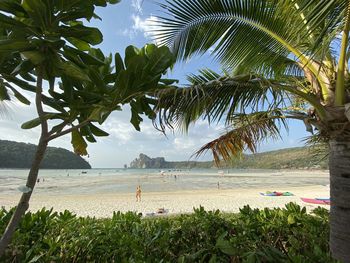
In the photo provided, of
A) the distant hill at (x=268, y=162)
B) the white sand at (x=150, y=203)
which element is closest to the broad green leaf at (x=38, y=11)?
the white sand at (x=150, y=203)

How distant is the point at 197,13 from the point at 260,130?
1.72 meters

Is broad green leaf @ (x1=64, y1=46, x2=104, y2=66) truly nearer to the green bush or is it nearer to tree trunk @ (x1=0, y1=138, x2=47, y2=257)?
tree trunk @ (x1=0, y1=138, x2=47, y2=257)

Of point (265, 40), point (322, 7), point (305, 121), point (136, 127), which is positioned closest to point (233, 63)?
point (265, 40)

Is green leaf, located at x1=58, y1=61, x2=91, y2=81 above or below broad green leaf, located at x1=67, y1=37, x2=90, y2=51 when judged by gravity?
below

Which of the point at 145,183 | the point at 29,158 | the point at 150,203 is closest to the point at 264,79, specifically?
the point at 150,203

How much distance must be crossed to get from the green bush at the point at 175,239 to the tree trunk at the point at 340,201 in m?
0.17

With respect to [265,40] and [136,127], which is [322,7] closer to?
[136,127]

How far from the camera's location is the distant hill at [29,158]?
72513 mm

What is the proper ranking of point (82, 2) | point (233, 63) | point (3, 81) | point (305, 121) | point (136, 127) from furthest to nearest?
point (233, 63)
point (305, 121)
point (136, 127)
point (3, 81)
point (82, 2)

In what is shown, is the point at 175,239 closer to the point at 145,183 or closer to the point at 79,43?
the point at 79,43

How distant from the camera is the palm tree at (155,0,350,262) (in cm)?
274

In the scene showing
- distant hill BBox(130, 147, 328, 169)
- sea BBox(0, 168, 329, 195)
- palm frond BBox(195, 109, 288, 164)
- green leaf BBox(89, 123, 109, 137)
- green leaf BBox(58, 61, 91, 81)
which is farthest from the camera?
distant hill BBox(130, 147, 328, 169)

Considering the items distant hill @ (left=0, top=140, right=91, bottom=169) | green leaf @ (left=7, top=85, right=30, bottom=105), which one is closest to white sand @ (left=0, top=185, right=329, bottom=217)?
green leaf @ (left=7, top=85, right=30, bottom=105)

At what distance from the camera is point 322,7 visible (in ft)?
5.59
